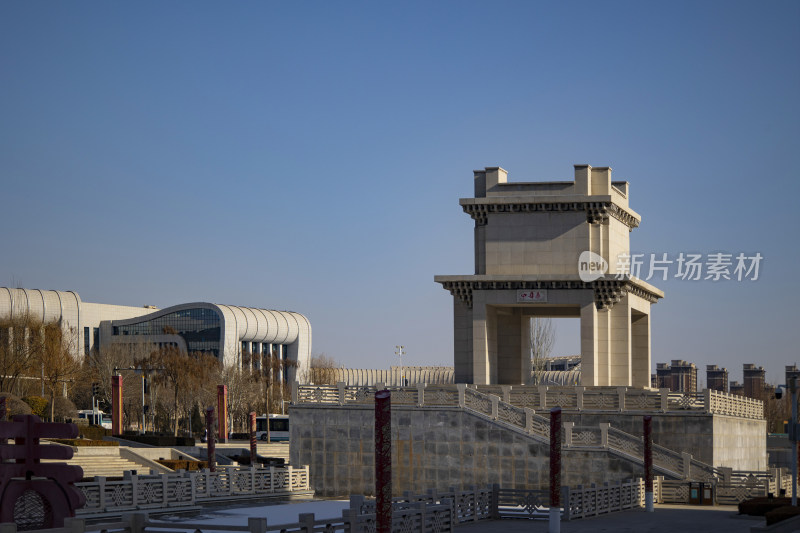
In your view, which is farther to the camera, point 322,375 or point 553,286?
point 322,375

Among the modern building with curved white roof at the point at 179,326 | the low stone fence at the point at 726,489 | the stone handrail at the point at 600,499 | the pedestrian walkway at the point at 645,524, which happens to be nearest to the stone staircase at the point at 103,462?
the stone handrail at the point at 600,499

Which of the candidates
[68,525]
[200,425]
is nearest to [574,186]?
[68,525]

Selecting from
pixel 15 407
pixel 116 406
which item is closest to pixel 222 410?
pixel 116 406

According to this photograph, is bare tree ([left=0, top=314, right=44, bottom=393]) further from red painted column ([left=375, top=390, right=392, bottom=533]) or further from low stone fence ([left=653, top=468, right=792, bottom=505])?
red painted column ([left=375, top=390, right=392, bottom=533])

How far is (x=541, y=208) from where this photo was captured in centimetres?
5281

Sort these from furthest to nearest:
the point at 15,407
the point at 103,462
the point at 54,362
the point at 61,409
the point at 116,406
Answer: the point at 54,362
the point at 61,409
the point at 116,406
the point at 15,407
the point at 103,462

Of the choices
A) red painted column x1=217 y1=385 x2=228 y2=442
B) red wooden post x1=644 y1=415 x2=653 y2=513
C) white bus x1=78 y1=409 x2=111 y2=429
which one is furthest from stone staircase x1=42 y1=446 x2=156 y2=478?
white bus x1=78 y1=409 x2=111 y2=429

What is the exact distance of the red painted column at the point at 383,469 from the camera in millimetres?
21406

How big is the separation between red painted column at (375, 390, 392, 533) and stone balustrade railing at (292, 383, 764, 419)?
24.5m

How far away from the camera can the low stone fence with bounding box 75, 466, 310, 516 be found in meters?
36.8

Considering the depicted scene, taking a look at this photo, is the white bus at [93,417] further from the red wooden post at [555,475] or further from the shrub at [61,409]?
the red wooden post at [555,475]

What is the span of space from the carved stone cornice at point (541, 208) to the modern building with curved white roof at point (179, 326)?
7135cm

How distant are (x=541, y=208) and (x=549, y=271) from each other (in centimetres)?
303

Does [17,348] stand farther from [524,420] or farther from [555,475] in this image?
[555,475]
